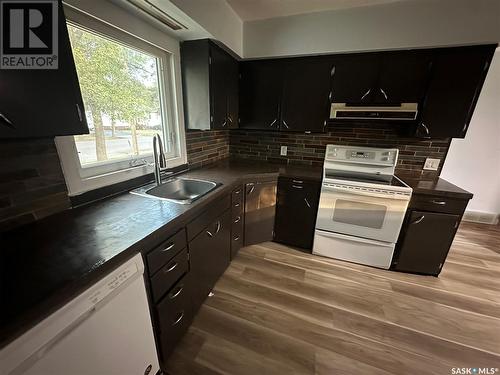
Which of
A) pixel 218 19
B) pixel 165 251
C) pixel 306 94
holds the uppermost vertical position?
pixel 218 19

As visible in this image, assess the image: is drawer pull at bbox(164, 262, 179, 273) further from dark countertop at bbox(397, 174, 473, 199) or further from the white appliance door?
dark countertop at bbox(397, 174, 473, 199)

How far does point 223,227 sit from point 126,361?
105 cm

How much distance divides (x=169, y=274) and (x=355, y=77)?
2431mm

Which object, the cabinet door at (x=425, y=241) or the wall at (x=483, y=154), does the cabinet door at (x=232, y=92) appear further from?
the wall at (x=483, y=154)

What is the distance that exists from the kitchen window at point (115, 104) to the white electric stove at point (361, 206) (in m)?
1.69

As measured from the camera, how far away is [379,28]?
74.7 inches

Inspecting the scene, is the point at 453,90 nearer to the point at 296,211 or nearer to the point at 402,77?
the point at 402,77

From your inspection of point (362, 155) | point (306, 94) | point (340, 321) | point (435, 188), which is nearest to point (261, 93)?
point (306, 94)

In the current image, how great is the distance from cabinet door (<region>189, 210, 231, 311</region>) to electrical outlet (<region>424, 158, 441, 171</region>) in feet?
7.38

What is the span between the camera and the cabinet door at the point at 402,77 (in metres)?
1.94

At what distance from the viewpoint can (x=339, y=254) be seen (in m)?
2.24

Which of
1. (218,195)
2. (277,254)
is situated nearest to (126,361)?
(218,195)

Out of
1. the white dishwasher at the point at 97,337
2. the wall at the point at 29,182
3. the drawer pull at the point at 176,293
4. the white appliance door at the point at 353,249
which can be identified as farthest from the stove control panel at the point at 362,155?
the wall at the point at 29,182

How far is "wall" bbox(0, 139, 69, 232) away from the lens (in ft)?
3.08
